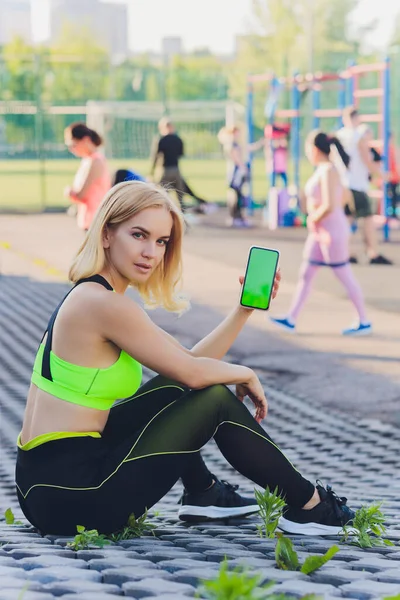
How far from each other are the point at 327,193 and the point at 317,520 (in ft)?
17.8

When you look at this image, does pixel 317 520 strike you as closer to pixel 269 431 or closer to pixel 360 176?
pixel 269 431

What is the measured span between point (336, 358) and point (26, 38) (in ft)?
265

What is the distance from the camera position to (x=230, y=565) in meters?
3.20

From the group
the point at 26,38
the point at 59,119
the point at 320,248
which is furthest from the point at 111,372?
the point at 26,38

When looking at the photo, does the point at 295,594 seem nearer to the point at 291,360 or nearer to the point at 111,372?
the point at 111,372

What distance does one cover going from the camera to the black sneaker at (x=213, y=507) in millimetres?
4062

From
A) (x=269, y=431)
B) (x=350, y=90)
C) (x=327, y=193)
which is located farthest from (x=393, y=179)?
(x=269, y=431)

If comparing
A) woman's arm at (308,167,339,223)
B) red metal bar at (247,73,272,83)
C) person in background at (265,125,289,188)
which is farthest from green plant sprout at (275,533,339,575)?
red metal bar at (247,73,272,83)

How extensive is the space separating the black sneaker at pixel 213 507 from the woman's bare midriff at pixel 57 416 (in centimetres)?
61

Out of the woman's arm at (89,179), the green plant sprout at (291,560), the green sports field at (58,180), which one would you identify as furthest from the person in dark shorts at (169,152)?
the green plant sprout at (291,560)

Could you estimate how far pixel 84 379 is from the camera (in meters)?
3.58

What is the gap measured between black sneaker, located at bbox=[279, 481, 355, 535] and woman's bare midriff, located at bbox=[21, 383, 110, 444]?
704 millimetres

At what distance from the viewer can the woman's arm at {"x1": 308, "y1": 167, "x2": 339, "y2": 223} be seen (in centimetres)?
894

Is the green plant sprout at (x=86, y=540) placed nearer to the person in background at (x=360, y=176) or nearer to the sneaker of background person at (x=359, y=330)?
the sneaker of background person at (x=359, y=330)
